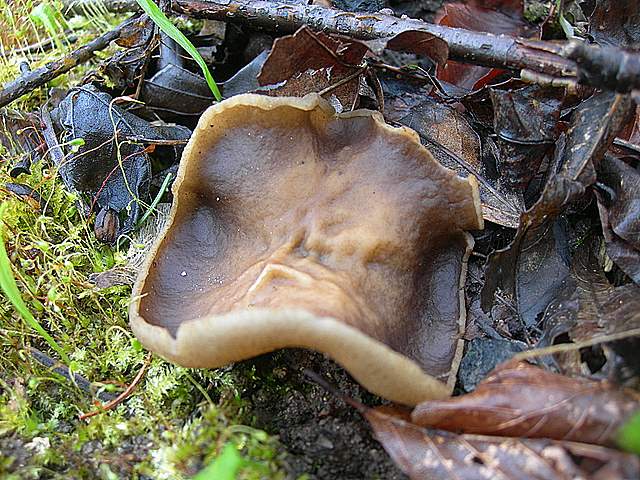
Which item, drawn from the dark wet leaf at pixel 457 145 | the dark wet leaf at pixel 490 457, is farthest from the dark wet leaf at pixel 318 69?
the dark wet leaf at pixel 490 457

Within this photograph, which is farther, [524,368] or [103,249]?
[103,249]

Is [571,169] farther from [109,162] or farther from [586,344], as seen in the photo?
[109,162]

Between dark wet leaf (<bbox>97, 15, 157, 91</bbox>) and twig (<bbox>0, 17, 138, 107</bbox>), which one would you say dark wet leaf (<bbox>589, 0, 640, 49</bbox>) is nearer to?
dark wet leaf (<bbox>97, 15, 157, 91</bbox>)

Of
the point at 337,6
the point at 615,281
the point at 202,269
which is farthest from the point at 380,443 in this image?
the point at 337,6

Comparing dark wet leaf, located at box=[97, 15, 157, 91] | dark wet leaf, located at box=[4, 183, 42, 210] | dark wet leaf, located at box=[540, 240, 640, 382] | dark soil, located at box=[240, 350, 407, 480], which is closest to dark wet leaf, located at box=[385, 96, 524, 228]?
dark wet leaf, located at box=[540, 240, 640, 382]

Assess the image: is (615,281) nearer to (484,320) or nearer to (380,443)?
(484,320)

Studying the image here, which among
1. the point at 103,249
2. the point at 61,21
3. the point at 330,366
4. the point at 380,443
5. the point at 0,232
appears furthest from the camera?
the point at 61,21
